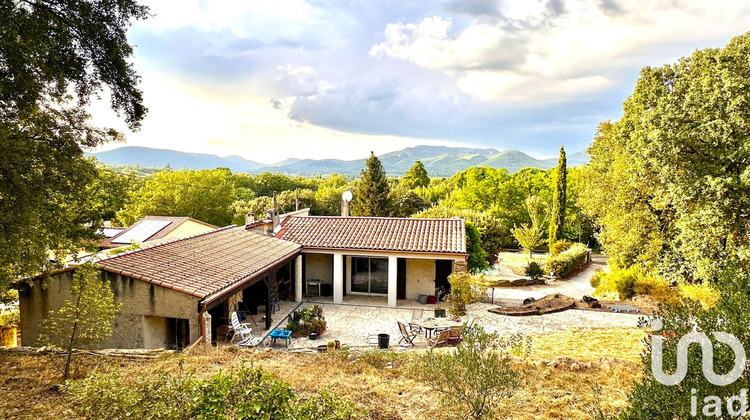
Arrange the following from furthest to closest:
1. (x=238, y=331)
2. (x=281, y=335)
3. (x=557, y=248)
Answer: (x=557, y=248) < (x=281, y=335) < (x=238, y=331)

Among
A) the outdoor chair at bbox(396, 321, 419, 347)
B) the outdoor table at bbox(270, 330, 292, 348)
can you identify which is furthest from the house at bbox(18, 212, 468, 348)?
the outdoor chair at bbox(396, 321, 419, 347)

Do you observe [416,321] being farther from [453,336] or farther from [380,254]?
[380,254]

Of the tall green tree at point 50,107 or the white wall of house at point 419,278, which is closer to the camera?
the tall green tree at point 50,107

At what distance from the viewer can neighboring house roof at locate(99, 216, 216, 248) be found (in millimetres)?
19672

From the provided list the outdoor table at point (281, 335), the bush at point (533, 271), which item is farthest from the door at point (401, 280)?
the bush at point (533, 271)

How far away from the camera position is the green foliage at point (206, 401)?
3.33m

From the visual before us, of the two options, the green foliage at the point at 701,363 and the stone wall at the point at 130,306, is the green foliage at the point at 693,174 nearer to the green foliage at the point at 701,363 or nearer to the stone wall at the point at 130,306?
the green foliage at the point at 701,363

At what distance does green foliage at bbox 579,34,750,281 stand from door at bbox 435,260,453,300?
7434 mm

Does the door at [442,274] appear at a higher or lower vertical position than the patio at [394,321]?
higher

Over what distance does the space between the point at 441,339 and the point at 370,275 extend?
683cm

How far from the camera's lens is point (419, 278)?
56.5 ft

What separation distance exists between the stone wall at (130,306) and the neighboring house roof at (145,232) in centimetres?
978

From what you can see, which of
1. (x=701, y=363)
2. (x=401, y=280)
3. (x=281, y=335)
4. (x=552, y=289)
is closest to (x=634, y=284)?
(x=552, y=289)

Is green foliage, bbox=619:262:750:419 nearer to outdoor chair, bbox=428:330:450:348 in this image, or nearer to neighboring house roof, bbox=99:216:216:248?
outdoor chair, bbox=428:330:450:348
